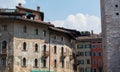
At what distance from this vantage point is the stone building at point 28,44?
42.1 metres

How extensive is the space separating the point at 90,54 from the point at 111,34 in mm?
25859

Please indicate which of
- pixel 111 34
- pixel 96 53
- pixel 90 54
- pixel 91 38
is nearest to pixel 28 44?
pixel 111 34

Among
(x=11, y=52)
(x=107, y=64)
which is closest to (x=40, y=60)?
(x=11, y=52)

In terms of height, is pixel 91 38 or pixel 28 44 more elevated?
pixel 91 38

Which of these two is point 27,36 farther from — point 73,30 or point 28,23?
point 73,30

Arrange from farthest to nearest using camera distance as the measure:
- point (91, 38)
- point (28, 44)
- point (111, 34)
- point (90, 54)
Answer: point (91, 38) < point (90, 54) < point (111, 34) < point (28, 44)

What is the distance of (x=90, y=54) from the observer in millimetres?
74938

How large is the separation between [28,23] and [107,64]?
44.9ft

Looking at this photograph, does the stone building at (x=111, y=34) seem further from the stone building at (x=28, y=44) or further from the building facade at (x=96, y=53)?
the building facade at (x=96, y=53)

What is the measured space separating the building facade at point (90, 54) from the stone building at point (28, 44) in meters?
25.4

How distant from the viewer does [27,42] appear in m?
43.7

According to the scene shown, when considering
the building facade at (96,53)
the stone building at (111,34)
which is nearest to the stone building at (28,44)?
the stone building at (111,34)

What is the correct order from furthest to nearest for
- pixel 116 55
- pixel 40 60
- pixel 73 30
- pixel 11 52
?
pixel 73 30
pixel 116 55
pixel 40 60
pixel 11 52

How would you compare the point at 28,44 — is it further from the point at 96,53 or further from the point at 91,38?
the point at 91,38
